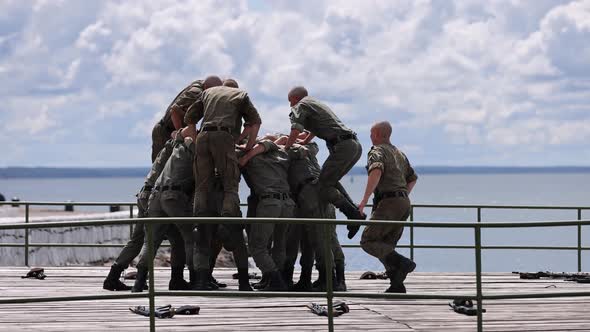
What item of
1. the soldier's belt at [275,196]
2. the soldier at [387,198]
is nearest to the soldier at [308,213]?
the soldier's belt at [275,196]

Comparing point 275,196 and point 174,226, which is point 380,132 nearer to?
point 275,196

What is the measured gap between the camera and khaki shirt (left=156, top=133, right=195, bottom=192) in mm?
12391

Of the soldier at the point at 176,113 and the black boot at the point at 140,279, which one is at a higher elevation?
the soldier at the point at 176,113

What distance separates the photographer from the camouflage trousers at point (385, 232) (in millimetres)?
11875

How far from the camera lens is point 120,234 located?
35469 mm

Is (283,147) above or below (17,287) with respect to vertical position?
above

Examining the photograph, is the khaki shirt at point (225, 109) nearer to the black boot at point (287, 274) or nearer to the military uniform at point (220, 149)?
the military uniform at point (220, 149)

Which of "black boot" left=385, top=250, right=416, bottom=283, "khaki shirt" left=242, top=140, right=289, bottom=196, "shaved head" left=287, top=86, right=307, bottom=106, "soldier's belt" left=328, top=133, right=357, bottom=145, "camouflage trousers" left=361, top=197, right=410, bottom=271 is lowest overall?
"black boot" left=385, top=250, right=416, bottom=283

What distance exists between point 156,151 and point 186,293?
4187 millimetres

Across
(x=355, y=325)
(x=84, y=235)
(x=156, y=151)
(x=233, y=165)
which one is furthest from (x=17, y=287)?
(x=84, y=235)

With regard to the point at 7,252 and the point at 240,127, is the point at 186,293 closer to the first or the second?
the point at 240,127

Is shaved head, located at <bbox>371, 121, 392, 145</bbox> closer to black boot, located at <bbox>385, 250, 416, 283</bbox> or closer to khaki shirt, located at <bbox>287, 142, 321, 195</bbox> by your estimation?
khaki shirt, located at <bbox>287, 142, 321, 195</bbox>

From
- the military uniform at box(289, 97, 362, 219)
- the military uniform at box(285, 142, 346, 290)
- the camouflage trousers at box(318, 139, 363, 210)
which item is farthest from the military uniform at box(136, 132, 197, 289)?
the camouflage trousers at box(318, 139, 363, 210)

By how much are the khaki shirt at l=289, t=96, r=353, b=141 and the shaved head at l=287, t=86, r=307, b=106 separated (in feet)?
0.43
